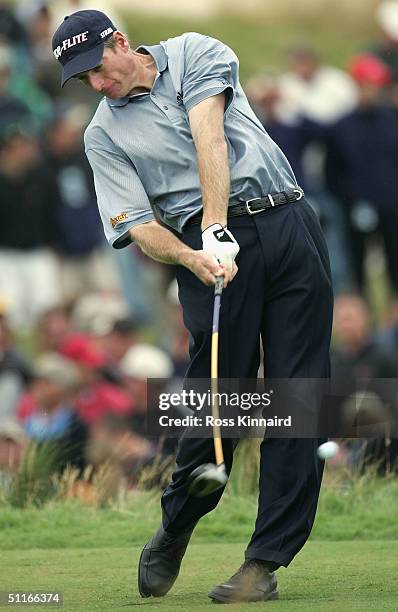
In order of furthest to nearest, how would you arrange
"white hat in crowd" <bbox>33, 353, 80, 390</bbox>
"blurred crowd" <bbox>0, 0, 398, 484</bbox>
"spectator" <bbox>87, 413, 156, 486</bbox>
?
1. "blurred crowd" <bbox>0, 0, 398, 484</bbox>
2. "white hat in crowd" <bbox>33, 353, 80, 390</bbox>
3. "spectator" <bbox>87, 413, 156, 486</bbox>

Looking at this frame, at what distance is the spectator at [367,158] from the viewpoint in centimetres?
1642

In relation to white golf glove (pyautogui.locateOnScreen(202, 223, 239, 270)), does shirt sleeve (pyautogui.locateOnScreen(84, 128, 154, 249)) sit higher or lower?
higher

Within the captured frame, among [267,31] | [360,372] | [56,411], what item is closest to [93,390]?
[56,411]

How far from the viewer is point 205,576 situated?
7.65 meters

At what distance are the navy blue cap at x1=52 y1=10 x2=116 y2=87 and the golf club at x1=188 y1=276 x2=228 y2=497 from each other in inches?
44.5

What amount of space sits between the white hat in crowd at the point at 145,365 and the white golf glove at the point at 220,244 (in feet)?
20.7

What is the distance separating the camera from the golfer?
6988 millimetres

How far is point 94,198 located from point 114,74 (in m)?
10.4

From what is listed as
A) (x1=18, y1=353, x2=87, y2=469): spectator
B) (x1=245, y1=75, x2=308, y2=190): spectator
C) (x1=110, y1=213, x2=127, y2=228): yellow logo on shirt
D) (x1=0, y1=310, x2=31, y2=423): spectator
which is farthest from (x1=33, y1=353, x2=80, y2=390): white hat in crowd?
(x1=110, y1=213, x2=127, y2=228): yellow logo on shirt

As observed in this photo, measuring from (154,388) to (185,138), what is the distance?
528 cm

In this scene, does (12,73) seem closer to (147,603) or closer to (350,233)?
(350,233)

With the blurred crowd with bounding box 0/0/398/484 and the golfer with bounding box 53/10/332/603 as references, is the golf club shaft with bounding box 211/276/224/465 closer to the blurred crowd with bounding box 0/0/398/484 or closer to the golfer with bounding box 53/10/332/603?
the golfer with bounding box 53/10/332/603

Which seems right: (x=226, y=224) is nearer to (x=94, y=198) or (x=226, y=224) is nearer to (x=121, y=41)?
(x=121, y=41)

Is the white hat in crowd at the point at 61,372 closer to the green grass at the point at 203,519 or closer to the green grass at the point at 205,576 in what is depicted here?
the green grass at the point at 203,519
